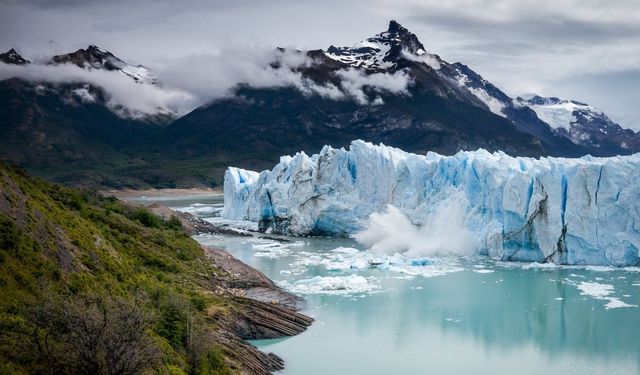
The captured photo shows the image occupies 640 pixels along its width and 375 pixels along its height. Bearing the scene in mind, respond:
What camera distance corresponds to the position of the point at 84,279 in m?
11.0

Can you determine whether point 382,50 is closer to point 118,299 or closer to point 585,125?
point 585,125

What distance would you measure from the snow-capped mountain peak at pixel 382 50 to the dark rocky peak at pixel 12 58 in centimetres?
6015

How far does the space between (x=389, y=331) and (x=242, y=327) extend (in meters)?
3.61

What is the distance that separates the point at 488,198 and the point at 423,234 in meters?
3.36

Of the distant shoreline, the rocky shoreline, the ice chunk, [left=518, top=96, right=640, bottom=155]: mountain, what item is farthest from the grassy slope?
[left=518, top=96, right=640, bottom=155]: mountain

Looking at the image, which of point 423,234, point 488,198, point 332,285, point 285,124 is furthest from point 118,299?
point 285,124

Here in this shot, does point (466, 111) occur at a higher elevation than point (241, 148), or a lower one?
higher

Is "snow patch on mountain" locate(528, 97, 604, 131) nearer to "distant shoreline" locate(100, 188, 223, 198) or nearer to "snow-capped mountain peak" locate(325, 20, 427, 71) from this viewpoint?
"snow-capped mountain peak" locate(325, 20, 427, 71)

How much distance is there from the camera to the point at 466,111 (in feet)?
349

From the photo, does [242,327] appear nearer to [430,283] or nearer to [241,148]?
[430,283]

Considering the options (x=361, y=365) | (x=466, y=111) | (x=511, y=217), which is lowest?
(x=361, y=365)

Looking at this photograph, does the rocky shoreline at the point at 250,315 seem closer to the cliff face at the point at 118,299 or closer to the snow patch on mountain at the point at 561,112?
the cliff face at the point at 118,299

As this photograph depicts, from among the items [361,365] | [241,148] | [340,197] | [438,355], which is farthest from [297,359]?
[241,148]

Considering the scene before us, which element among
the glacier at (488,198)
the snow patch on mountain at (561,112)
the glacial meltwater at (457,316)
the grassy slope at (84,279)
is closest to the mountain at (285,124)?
the snow patch on mountain at (561,112)
